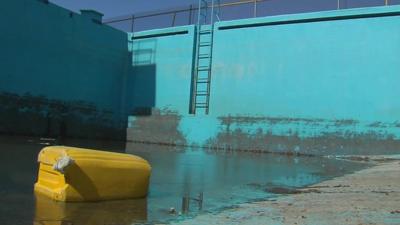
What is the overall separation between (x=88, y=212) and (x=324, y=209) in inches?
112

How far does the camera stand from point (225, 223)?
→ 568 centimetres

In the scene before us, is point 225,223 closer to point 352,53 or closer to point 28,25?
point 352,53

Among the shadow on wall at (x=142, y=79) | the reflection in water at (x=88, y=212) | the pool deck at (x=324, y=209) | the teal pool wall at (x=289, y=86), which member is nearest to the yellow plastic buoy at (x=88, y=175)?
the reflection in water at (x=88, y=212)

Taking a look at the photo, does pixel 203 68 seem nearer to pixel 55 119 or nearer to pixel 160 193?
pixel 55 119

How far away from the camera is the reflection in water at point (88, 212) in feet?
19.1

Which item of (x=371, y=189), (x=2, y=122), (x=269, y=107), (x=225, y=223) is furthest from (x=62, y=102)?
(x=225, y=223)

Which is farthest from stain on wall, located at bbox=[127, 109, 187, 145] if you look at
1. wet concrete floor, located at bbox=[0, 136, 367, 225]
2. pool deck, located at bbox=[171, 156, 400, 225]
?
A: pool deck, located at bbox=[171, 156, 400, 225]

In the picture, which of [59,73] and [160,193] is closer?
[160,193]

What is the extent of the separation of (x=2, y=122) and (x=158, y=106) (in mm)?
7364

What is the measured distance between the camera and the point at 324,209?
6.50 m

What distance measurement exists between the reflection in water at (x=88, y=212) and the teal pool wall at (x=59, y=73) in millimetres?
16336

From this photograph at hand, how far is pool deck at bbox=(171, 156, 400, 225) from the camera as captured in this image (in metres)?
5.72

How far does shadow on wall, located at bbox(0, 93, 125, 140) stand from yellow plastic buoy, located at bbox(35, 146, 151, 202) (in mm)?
15767

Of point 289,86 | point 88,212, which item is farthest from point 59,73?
point 88,212
